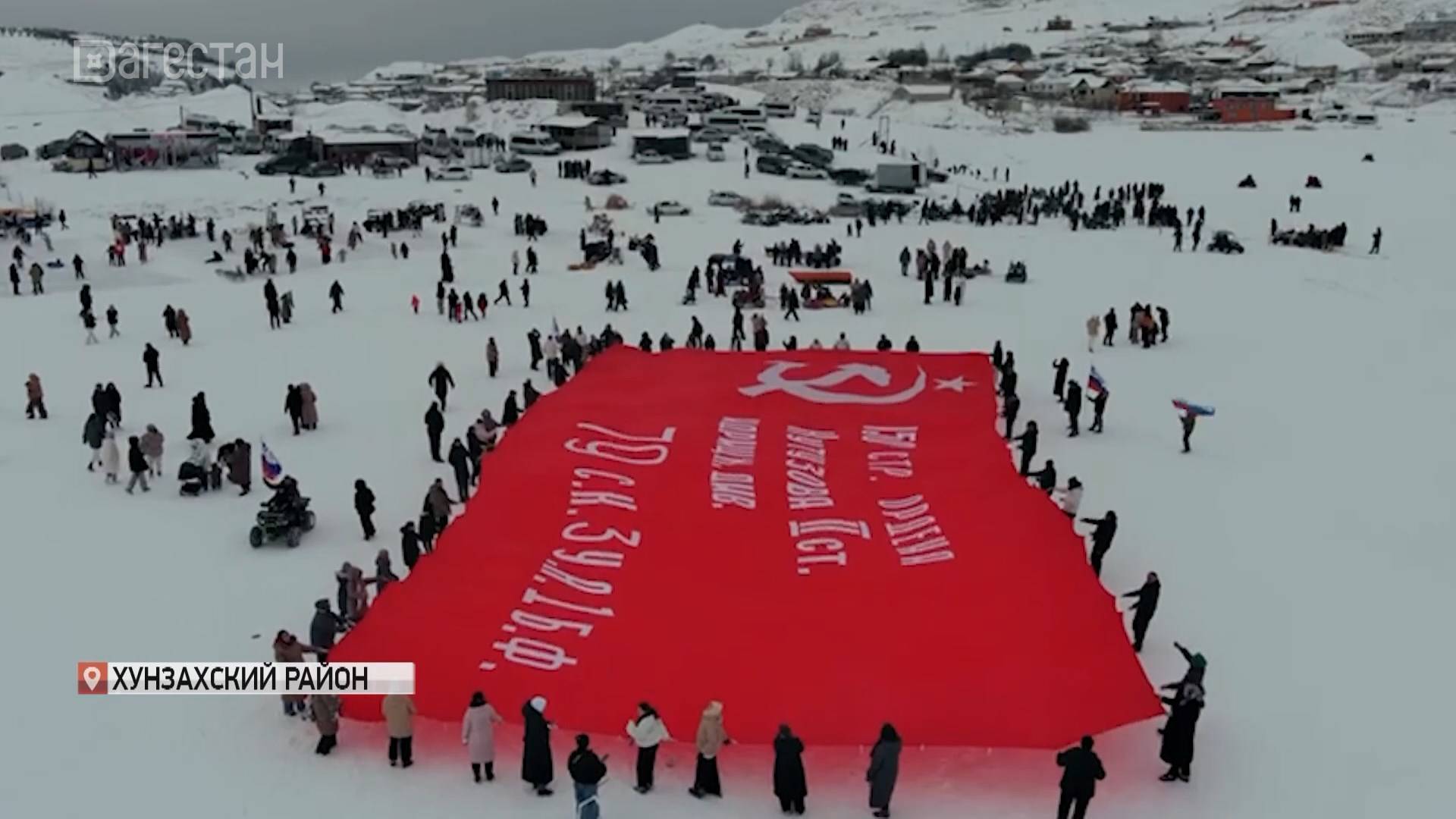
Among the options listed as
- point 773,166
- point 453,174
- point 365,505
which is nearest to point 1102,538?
point 365,505

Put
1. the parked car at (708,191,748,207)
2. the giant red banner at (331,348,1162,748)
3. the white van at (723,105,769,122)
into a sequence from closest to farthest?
1. the giant red banner at (331,348,1162,748)
2. the parked car at (708,191,748,207)
3. the white van at (723,105,769,122)

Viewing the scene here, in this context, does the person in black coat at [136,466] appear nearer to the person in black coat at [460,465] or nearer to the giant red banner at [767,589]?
the person in black coat at [460,465]

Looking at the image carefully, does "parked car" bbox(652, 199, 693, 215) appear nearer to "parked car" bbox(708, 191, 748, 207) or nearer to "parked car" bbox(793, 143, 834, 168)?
"parked car" bbox(708, 191, 748, 207)

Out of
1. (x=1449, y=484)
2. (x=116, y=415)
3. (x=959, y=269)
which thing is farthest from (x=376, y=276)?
(x=1449, y=484)

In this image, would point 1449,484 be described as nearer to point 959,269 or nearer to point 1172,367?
point 1172,367

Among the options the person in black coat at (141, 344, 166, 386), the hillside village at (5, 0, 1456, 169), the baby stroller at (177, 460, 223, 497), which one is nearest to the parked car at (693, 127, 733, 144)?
the hillside village at (5, 0, 1456, 169)

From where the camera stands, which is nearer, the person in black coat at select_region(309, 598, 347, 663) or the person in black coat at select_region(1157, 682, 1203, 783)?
the person in black coat at select_region(1157, 682, 1203, 783)

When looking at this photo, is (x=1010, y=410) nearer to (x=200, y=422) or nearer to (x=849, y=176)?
(x=200, y=422)
